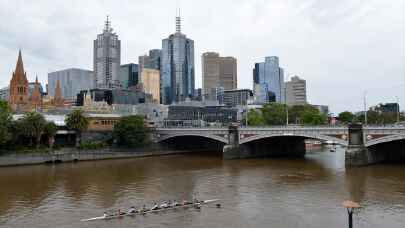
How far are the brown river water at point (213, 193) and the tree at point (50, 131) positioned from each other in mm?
10865

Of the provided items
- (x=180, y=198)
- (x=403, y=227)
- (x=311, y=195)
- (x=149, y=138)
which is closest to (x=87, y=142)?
(x=149, y=138)

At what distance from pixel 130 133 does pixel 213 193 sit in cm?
4903

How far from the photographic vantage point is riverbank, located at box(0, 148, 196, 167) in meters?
76.2

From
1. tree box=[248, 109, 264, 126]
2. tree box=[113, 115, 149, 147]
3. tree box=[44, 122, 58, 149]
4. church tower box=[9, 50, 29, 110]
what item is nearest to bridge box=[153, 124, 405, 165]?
tree box=[113, 115, 149, 147]

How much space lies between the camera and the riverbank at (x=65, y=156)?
7619cm

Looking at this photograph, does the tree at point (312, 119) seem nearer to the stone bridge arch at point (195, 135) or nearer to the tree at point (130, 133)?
the stone bridge arch at point (195, 135)

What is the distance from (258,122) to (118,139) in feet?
197

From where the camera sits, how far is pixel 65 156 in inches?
3263

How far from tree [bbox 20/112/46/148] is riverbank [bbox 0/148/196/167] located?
178 inches

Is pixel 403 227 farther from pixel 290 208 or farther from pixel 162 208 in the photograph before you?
pixel 162 208

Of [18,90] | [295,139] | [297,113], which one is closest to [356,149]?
[295,139]

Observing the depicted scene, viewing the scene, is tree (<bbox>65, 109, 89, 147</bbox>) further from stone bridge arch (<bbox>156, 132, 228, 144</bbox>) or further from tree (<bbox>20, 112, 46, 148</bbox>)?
stone bridge arch (<bbox>156, 132, 228, 144</bbox>)

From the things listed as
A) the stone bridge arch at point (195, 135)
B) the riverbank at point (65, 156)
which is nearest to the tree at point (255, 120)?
the stone bridge arch at point (195, 135)

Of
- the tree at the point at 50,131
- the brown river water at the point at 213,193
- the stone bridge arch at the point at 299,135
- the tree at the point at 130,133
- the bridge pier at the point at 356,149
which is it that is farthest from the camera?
the tree at the point at 130,133
